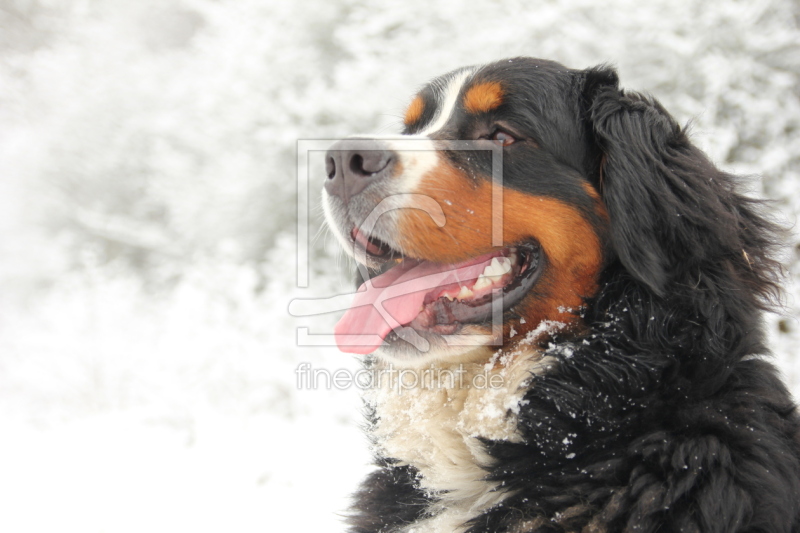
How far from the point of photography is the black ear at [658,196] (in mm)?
2148

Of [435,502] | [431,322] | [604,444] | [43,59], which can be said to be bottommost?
[435,502]

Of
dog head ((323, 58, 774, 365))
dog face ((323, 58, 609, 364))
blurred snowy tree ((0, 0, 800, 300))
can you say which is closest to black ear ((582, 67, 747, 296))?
dog head ((323, 58, 774, 365))

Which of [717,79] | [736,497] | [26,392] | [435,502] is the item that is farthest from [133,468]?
[717,79]

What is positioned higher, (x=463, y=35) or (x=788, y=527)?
(x=463, y=35)

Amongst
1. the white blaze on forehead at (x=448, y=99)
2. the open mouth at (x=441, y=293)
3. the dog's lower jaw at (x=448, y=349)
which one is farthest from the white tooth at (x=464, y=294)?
the white blaze on forehead at (x=448, y=99)

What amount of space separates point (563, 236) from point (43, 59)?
30.9 ft

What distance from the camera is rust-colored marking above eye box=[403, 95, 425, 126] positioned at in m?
3.02

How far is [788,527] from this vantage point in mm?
1845

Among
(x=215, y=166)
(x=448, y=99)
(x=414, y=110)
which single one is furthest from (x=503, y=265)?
(x=215, y=166)

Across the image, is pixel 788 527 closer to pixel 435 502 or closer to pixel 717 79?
pixel 435 502

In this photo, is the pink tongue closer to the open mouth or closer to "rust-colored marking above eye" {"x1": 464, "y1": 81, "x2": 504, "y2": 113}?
the open mouth

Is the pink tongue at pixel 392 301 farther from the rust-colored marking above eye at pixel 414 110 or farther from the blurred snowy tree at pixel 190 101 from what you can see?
the blurred snowy tree at pixel 190 101

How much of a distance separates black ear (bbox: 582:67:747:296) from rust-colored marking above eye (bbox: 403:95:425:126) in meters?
0.91

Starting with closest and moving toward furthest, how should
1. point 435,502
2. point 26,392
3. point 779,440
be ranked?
point 779,440 → point 435,502 → point 26,392
